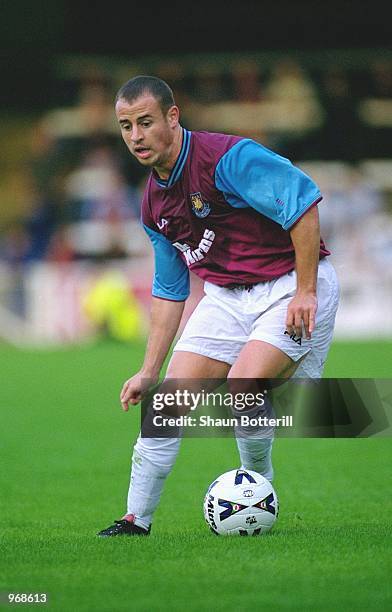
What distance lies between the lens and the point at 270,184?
18.9 feet

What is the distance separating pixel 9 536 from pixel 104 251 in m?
16.2

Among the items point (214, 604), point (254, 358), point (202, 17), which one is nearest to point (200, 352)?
point (254, 358)

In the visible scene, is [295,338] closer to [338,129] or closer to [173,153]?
[173,153]

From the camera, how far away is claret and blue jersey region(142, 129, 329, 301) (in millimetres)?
5758

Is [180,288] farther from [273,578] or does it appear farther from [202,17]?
[202,17]

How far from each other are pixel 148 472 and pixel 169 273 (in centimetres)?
107

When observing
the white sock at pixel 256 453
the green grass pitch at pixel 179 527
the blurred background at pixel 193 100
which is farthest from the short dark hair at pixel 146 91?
the blurred background at pixel 193 100

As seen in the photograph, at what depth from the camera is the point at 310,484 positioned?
8.18 metres

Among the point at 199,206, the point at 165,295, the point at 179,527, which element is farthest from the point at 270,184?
the point at 179,527

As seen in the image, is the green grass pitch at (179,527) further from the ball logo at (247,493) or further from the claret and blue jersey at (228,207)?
the claret and blue jersey at (228,207)

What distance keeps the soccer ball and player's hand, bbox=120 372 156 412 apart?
0.60 m

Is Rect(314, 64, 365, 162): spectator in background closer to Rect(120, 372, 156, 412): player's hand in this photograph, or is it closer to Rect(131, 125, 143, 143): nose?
Rect(120, 372, 156, 412): player's hand

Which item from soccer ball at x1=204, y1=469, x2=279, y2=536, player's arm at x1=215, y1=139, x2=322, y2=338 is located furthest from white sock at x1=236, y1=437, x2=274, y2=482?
player's arm at x1=215, y1=139, x2=322, y2=338

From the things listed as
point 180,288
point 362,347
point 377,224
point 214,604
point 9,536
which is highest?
point 377,224
